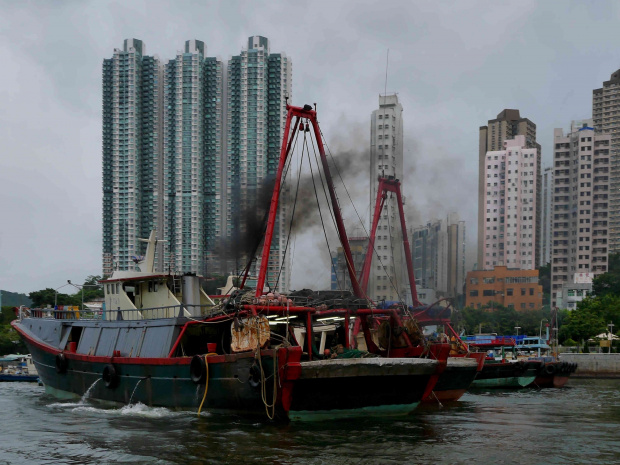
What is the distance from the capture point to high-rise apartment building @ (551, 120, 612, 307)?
269 ft

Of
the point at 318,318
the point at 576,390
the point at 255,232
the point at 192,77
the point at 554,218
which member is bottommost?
the point at 576,390

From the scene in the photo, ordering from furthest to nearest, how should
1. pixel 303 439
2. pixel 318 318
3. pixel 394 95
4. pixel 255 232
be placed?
pixel 394 95
pixel 255 232
pixel 318 318
pixel 303 439

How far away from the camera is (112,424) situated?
1955 cm

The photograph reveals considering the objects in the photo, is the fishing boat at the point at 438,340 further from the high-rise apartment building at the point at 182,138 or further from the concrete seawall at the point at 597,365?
the high-rise apartment building at the point at 182,138

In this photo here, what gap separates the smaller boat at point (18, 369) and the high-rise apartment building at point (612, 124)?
2959 inches

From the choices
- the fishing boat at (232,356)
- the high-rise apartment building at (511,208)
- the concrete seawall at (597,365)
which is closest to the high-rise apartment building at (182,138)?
the concrete seawall at (597,365)

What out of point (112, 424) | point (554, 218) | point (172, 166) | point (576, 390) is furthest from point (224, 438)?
point (554, 218)

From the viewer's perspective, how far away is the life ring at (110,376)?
74.7 ft

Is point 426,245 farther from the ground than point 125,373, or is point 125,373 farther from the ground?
point 426,245

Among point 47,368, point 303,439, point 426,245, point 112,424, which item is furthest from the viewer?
point 426,245

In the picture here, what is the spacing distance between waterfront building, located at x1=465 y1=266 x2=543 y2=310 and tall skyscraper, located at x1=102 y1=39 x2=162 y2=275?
94.7 feet

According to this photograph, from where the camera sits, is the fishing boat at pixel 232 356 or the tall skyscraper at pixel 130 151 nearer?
the fishing boat at pixel 232 356

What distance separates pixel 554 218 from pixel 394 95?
4820 centimetres

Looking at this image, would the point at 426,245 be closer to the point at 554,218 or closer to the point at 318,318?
the point at 318,318
